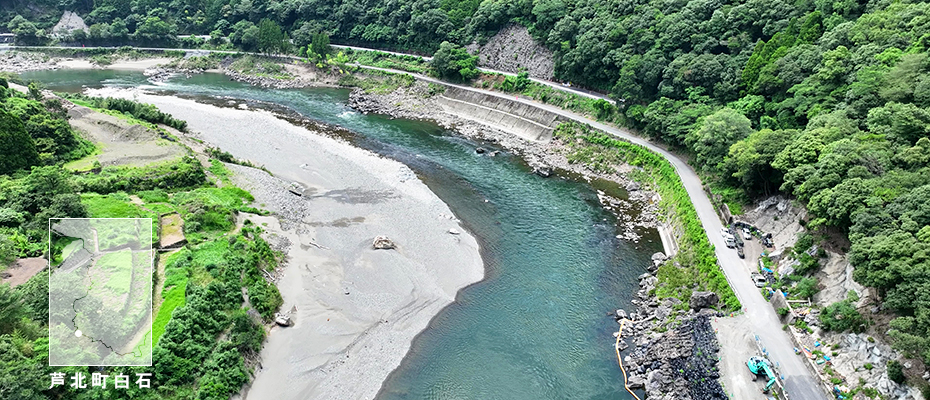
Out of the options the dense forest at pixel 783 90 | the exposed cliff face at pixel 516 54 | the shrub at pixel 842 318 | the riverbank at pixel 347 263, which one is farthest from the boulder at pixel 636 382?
the exposed cliff face at pixel 516 54

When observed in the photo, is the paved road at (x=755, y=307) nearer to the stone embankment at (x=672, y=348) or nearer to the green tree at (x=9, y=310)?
the stone embankment at (x=672, y=348)

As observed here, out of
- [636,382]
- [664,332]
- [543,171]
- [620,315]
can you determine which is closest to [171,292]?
[636,382]

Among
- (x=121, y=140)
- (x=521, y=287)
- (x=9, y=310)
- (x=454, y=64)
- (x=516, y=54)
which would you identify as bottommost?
(x=121, y=140)

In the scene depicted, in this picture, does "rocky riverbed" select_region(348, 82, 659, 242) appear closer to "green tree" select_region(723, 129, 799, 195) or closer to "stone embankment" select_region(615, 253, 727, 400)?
"green tree" select_region(723, 129, 799, 195)

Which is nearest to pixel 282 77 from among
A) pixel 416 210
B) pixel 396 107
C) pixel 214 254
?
pixel 396 107

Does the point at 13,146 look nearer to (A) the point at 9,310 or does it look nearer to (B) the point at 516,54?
(A) the point at 9,310

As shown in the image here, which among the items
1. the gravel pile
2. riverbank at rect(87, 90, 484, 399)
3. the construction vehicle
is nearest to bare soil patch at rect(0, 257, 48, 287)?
riverbank at rect(87, 90, 484, 399)

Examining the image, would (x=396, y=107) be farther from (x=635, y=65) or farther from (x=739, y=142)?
(x=739, y=142)
